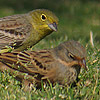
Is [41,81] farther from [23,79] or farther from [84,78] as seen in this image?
[84,78]

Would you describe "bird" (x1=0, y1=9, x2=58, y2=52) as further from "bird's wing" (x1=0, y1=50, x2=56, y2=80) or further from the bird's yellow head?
"bird's wing" (x1=0, y1=50, x2=56, y2=80)

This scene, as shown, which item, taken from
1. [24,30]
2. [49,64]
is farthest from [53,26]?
[49,64]

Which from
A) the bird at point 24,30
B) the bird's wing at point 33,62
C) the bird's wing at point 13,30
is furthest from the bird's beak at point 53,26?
the bird's wing at point 33,62

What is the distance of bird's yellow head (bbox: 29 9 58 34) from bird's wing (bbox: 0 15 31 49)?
0.68ft

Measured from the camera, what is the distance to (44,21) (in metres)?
7.20

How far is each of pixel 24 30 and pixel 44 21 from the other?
55cm

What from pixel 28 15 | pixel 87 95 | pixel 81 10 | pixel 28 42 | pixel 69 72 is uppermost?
pixel 81 10

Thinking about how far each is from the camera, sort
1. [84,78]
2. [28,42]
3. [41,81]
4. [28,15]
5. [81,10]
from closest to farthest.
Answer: [41,81] → [84,78] → [28,42] → [28,15] → [81,10]

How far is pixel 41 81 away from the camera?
5.19m

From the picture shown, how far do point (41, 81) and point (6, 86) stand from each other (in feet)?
1.92

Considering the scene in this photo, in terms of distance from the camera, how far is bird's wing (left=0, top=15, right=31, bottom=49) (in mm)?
6873

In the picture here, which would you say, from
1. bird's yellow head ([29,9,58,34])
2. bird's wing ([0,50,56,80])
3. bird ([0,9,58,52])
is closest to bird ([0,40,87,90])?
bird's wing ([0,50,56,80])

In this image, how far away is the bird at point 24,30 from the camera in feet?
22.4

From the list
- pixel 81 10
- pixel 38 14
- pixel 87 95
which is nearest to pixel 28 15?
pixel 38 14
